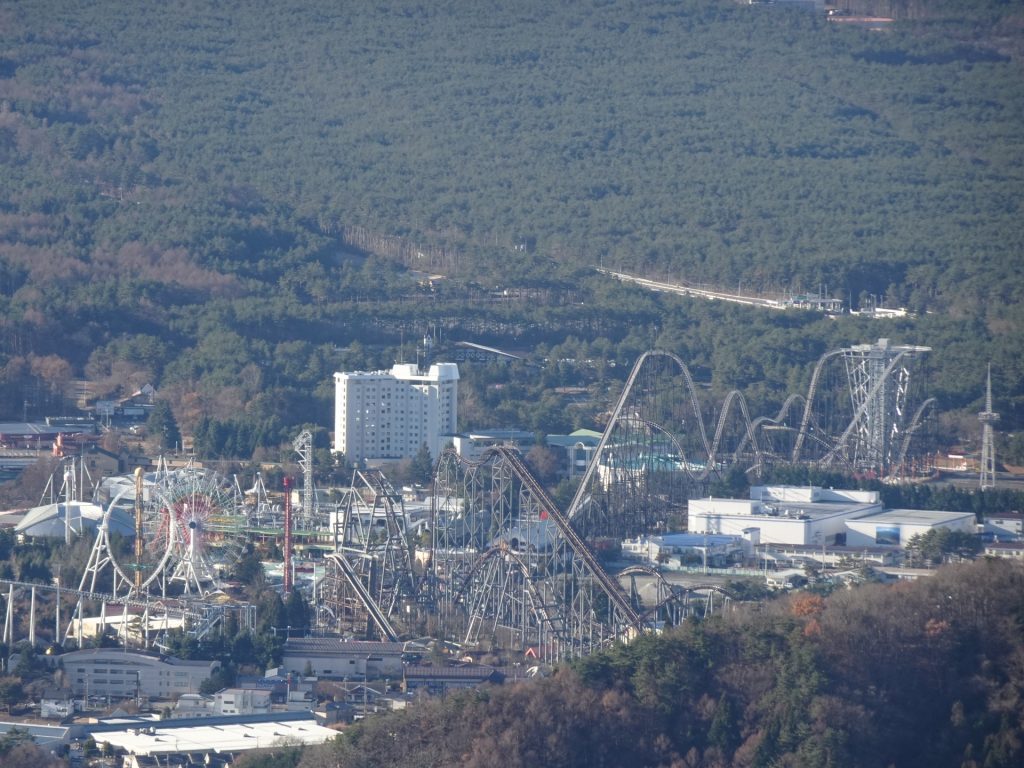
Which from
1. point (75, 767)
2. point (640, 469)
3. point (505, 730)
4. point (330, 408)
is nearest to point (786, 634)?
point (505, 730)

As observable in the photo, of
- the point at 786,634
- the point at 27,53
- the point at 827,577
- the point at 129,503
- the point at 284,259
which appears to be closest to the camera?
the point at 786,634

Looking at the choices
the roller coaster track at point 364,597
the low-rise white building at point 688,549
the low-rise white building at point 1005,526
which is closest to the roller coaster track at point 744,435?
the low-rise white building at point 1005,526

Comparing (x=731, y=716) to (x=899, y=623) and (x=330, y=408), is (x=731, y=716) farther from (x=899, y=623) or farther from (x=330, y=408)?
(x=330, y=408)

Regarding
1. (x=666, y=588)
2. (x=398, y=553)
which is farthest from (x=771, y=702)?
(x=398, y=553)

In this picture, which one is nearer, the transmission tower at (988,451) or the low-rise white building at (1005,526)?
the low-rise white building at (1005,526)

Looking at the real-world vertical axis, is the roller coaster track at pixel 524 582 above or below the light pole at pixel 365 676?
above

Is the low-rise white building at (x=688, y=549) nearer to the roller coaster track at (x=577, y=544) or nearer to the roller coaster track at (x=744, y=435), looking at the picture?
the roller coaster track at (x=577, y=544)

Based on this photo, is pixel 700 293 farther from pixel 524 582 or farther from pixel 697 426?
pixel 524 582
